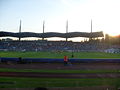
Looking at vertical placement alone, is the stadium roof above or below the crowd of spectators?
above

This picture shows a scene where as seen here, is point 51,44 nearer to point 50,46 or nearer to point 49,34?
point 50,46

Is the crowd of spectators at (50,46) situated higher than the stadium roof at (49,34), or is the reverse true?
the stadium roof at (49,34)

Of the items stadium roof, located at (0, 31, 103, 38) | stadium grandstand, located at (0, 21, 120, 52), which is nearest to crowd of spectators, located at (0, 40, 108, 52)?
stadium grandstand, located at (0, 21, 120, 52)

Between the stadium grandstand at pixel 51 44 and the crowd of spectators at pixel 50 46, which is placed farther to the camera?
the crowd of spectators at pixel 50 46

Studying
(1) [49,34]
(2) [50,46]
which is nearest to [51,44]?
(2) [50,46]

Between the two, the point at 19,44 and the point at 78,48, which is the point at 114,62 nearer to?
the point at 78,48

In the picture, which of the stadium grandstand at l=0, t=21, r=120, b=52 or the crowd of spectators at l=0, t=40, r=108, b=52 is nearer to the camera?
the stadium grandstand at l=0, t=21, r=120, b=52

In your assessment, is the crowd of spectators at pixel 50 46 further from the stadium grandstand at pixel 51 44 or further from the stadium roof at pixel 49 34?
the stadium roof at pixel 49 34

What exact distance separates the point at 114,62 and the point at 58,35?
4893cm

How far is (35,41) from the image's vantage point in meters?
93.7

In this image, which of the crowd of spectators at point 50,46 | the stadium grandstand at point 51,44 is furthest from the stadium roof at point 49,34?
the crowd of spectators at point 50,46

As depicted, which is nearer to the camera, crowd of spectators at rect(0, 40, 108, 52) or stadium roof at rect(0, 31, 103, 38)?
stadium roof at rect(0, 31, 103, 38)

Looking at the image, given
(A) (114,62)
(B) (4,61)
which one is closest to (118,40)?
(A) (114,62)

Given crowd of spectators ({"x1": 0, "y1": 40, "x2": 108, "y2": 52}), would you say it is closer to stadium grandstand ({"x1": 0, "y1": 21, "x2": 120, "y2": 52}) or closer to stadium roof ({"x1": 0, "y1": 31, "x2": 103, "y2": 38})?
stadium grandstand ({"x1": 0, "y1": 21, "x2": 120, "y2": 52})
